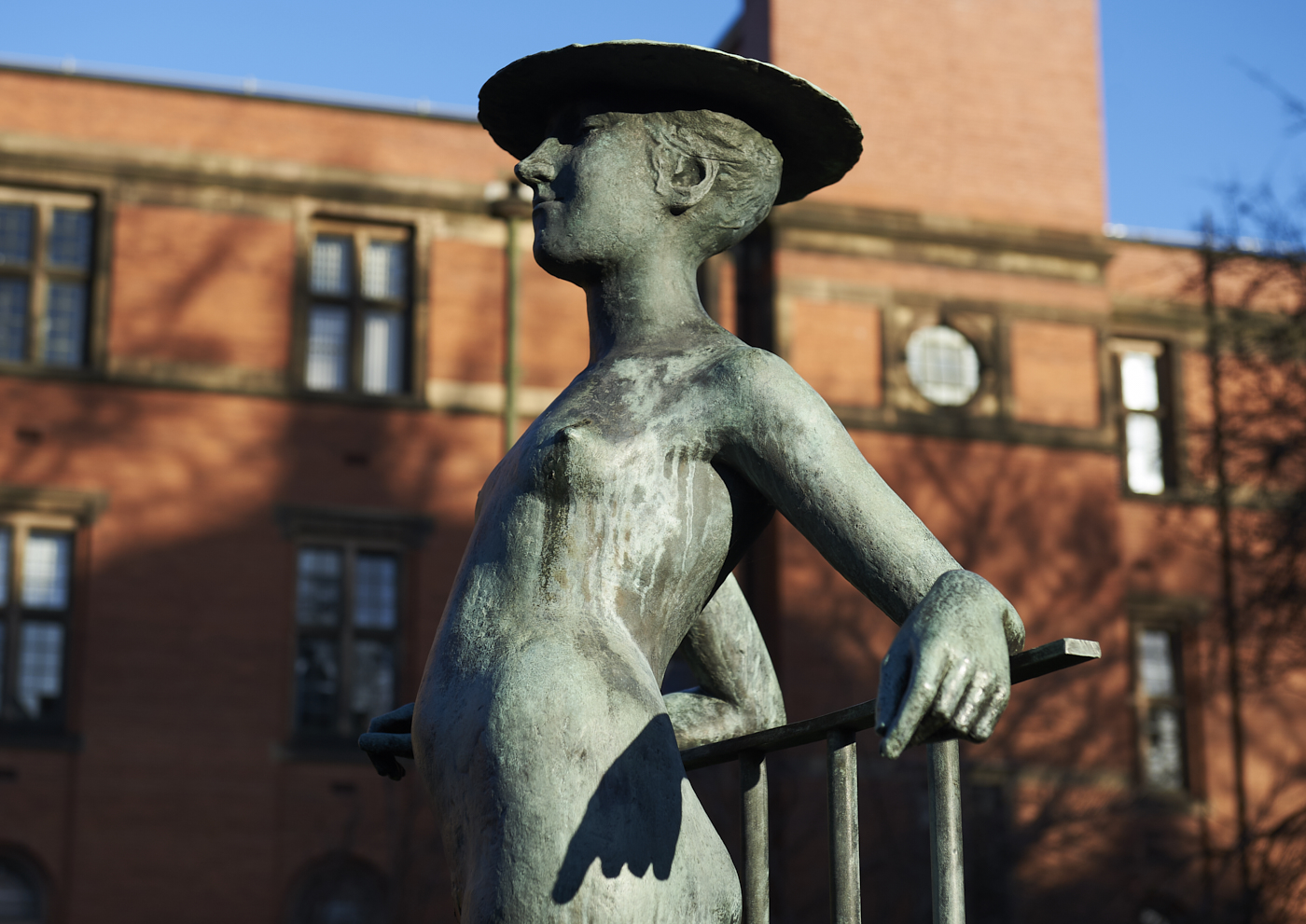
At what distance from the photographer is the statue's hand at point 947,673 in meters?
1.88

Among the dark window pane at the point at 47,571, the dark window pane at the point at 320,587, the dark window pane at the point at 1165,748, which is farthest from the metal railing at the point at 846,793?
the dark window pane at the point at 1165,748

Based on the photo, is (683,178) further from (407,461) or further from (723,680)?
(407,461)

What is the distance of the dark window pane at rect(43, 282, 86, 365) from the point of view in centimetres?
1722

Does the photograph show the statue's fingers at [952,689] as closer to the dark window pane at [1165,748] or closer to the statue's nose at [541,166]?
the statue's nose at [541,166]

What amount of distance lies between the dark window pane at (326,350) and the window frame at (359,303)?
0.05 m

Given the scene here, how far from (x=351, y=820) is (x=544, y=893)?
14.1m

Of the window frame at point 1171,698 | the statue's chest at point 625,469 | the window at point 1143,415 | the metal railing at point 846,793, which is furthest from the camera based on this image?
the window at point 1143,415

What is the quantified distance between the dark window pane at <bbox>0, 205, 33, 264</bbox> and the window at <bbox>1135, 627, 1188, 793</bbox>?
12906 millimetres

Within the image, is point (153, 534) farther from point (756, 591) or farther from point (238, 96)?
point (756, 591)

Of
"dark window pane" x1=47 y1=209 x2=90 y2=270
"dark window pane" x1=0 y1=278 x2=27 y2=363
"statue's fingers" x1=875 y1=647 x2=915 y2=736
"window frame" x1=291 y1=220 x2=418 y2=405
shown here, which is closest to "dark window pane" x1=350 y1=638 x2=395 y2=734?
"window frame" x1=291 y1=220 x2=418 y2=405

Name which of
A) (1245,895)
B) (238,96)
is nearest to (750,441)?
(1245,895)

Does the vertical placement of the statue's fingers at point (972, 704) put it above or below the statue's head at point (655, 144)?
below

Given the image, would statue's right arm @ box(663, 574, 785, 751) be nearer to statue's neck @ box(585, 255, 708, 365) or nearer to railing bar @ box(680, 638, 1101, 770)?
railing bar @ box(680, 638, 1101, 770)

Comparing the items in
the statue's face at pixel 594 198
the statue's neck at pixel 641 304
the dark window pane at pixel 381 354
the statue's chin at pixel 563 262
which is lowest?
the statue's neck at pixel 641 304
